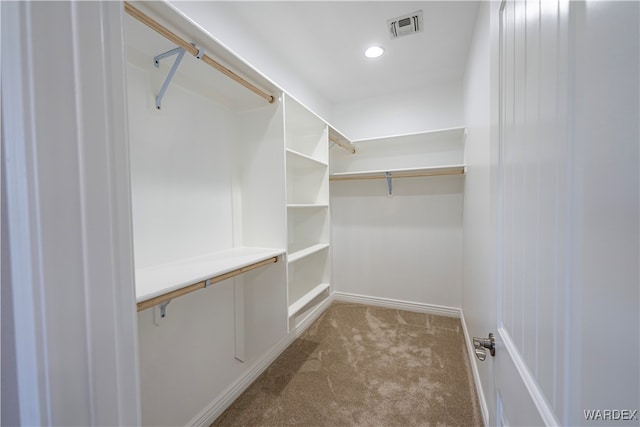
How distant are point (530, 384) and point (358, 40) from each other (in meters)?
2.28

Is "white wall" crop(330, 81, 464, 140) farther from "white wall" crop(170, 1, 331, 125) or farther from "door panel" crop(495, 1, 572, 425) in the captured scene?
"door panel" crop(495, 1, 572, 425)

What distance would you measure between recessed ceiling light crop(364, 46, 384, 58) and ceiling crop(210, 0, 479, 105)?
2.0 inches

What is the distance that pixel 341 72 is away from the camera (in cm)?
246

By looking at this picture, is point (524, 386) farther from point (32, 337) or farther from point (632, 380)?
point (32, 337)

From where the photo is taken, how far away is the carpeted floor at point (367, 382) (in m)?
1.50

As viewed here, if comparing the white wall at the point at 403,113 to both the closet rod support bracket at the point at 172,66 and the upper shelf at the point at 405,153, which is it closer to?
the upper shelf at the point at 405,153

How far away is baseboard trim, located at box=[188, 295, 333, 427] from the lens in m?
1.47

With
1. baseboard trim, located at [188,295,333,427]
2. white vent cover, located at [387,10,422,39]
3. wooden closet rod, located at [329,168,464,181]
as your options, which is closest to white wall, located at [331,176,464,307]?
wooden closet rod, located at [329,168,464,181]

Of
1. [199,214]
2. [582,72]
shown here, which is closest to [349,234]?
[199,214]

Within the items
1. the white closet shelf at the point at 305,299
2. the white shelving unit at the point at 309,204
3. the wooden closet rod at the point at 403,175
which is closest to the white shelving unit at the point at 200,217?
the white closet shelf at the point at 305,299

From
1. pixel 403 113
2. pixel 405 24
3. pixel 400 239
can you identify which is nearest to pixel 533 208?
pixel 405 24

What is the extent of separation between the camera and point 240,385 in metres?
1.70

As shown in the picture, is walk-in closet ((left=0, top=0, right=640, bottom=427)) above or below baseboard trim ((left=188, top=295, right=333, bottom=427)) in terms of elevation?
above

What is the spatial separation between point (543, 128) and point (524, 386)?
1.72 feet
